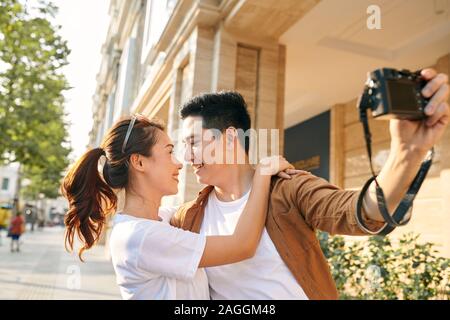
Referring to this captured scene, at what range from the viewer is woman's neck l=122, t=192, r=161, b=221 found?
1.55m

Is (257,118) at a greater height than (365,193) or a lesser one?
greater

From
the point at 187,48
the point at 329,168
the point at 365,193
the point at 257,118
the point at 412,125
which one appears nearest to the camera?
the point at 412,125

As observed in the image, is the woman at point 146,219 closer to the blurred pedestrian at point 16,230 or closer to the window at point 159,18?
the window at point 159,18

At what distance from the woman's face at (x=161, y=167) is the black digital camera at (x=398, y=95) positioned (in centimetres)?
100

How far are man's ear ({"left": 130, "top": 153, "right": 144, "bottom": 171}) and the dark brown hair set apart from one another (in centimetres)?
2

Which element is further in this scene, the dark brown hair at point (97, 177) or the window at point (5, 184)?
the window at point (5, 184)

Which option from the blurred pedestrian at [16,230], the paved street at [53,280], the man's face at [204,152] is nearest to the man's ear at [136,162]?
the man's face at [204,152]

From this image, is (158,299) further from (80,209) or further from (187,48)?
(187,48)

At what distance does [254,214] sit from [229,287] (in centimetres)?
32

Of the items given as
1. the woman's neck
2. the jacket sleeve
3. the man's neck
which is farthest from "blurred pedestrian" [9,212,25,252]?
the jacket sleeve

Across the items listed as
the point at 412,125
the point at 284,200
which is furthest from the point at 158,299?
the point at 412,125

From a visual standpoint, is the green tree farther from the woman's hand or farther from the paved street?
the woman's hand

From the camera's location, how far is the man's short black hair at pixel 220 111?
1723 mm

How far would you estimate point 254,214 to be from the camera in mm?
1390
